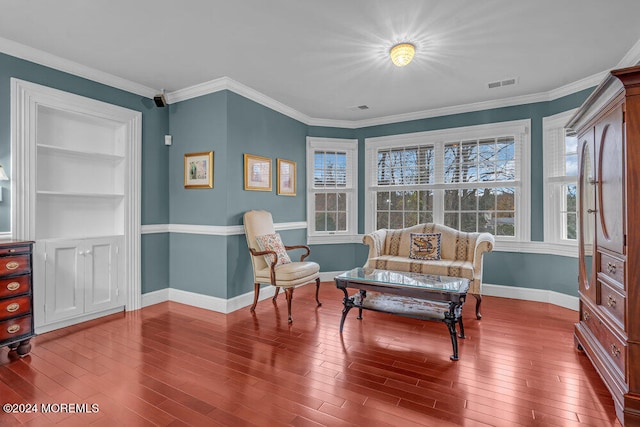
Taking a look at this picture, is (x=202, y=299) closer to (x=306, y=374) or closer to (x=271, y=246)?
(x=271, y=246)

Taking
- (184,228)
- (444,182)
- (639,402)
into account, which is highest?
(444,182)

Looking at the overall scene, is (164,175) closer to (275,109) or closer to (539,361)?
(275,109)

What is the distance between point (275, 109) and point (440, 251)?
303 cm

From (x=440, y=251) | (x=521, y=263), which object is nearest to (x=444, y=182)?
(x=440, y=251)

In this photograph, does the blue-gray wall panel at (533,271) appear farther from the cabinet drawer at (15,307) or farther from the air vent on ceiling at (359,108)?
the cabinet drawer at (15,307)

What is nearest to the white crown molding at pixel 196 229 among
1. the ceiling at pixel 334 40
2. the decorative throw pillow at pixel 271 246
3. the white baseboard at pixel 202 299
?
the decorative throw pillow at pixel 271 246

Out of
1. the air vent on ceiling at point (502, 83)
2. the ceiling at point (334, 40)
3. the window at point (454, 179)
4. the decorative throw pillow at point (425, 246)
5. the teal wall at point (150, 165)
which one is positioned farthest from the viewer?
the window at point (454, 179)

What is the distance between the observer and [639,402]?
1.78 meters

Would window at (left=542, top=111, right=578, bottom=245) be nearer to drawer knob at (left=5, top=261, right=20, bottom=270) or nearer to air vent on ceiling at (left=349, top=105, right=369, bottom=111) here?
air vent on ceiling at (left=349, top=105, right=369, bottom=111)

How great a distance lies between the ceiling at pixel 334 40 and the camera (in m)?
2.41

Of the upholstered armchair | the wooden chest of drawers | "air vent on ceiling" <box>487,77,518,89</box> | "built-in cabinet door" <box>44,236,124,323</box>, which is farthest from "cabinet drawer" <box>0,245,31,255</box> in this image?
"air vent on ceiling" <box>487,77,518,89</box>

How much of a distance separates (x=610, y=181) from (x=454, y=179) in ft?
9.01

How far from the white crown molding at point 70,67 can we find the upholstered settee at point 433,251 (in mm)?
3412

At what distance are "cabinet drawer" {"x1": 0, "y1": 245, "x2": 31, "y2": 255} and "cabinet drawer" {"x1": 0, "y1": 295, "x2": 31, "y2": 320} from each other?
0.37 metres
